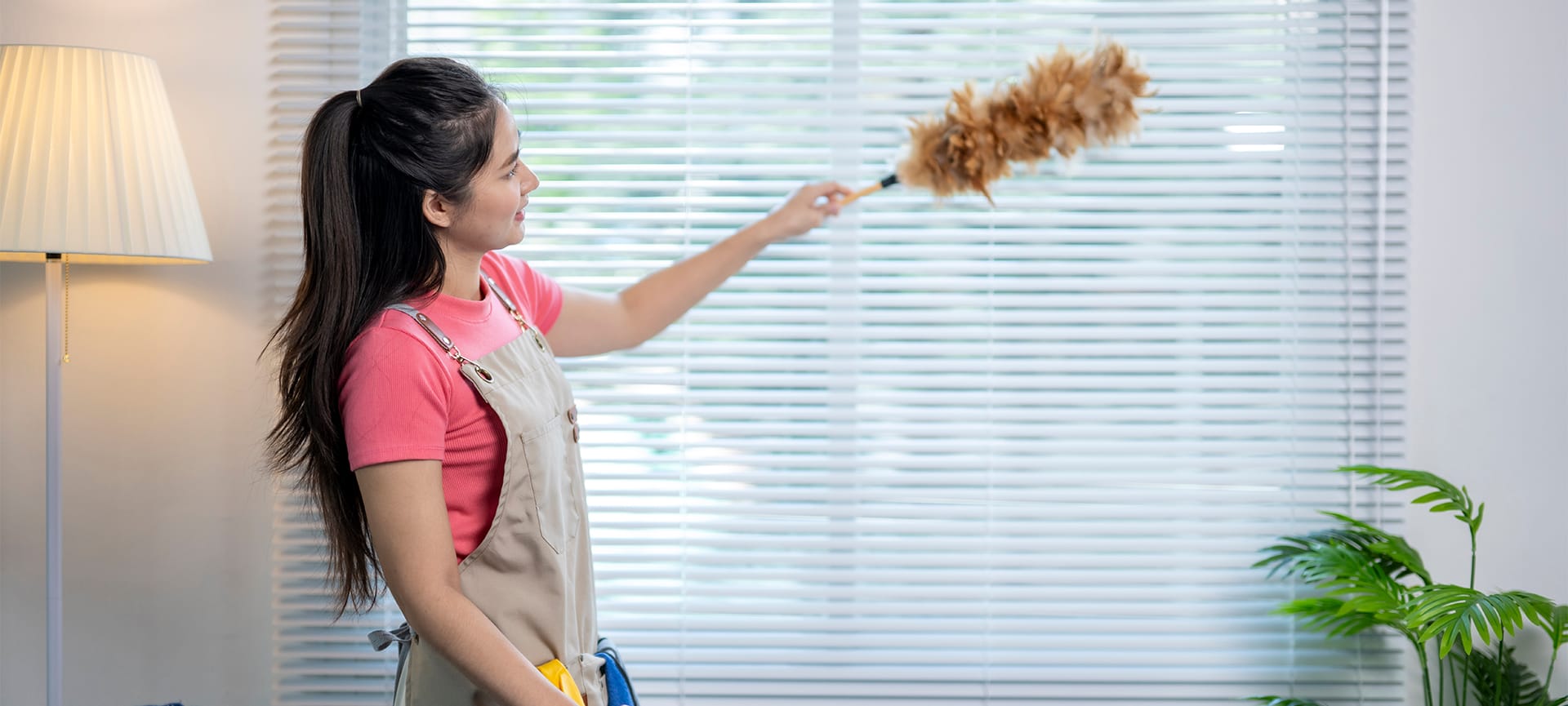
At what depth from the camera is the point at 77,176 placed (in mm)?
1427

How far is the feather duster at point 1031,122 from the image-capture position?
1.42m

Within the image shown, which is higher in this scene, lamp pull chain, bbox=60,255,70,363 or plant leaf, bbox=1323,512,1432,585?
lamp pull chain, bbox=60,255,70,363

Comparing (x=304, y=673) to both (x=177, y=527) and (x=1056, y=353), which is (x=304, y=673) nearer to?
(x=177, y=527)

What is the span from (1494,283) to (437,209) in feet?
6.24

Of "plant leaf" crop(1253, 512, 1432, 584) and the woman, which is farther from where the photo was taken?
"plant leaf" crop(1253, 512, 1432, 584)

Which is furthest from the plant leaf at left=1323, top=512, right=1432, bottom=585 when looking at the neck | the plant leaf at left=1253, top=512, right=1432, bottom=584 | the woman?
the neck

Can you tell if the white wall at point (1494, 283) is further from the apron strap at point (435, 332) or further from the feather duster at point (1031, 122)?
the apron strap at point (435, 332)

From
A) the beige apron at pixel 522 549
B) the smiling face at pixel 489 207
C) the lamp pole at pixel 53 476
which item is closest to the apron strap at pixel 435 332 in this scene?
the beige apron at pixel 522 549

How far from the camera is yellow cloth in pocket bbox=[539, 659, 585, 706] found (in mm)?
1125

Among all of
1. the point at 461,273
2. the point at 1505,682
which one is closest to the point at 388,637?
the point at 461,273

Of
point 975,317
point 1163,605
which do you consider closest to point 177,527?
point 975,317

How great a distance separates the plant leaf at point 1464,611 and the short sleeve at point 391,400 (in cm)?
146

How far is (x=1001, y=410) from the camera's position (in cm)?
179

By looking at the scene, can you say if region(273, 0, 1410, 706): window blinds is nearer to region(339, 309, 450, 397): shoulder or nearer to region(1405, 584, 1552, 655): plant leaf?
region(1405, 584, 1552, 655): plant leaf
